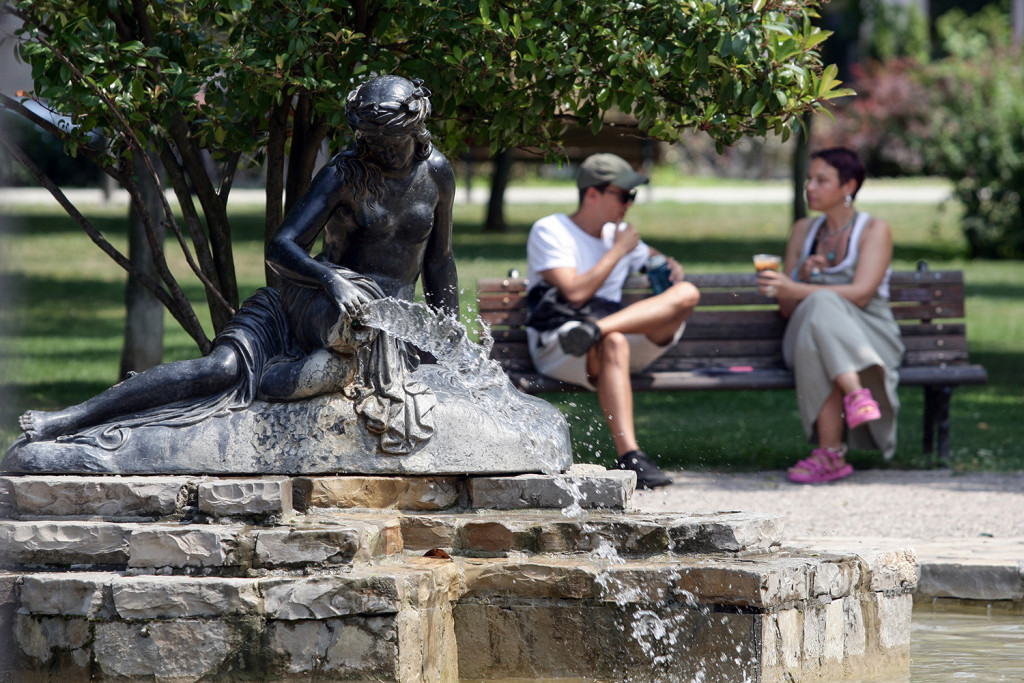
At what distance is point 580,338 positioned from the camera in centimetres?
667

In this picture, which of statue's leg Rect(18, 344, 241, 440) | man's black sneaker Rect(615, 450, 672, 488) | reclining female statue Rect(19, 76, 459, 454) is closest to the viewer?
reclining female statue Rect(19, 76, 459, 454)

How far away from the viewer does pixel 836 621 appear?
13.7ft

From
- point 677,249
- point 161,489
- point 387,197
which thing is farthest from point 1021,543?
point 677,249

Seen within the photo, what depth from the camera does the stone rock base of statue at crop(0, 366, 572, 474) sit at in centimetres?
418

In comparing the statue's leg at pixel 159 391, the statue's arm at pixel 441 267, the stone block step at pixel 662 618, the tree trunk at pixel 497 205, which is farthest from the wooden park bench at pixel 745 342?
the tree trunk at pixel 497 205

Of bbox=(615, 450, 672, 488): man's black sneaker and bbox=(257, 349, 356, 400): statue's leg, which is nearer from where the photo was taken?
bbox=(257, 349, 356, 400): statue's leg

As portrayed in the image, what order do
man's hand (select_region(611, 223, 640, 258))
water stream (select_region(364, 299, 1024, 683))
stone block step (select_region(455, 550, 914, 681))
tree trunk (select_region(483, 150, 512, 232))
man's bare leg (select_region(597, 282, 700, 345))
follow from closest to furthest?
stone block step (select_region(455, 550, 914, 681)) < water stream (select_region(364, 299, 1024, 683)) < man's bare leg (select_region(597, 282, 700, 345)) < man's hand (select_region(611, 223, 640, 258)) < tree trunk (select_region(483, 150, 512, 232))

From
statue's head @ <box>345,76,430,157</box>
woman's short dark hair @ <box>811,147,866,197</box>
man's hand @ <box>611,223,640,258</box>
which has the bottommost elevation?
man's hand @ <box>611,223,640,258</box>

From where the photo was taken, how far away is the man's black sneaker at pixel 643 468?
6.50 meters

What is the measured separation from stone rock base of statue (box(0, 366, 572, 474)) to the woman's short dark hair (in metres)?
3.72

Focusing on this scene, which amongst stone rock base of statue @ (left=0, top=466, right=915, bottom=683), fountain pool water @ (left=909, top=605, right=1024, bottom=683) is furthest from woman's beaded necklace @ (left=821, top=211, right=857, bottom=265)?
stone rock base of statue @ (left=0, top=466, right=915, bottom=683)

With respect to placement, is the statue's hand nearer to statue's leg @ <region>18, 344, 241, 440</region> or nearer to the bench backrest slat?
statue's leg @ <region>18, 344, 241, 440</region>

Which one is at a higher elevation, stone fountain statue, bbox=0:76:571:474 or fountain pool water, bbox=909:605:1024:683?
stone fountain statue, bbox=0:76:571:474

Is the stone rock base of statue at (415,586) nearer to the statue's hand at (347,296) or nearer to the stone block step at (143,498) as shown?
the stone block step at (143,498)
